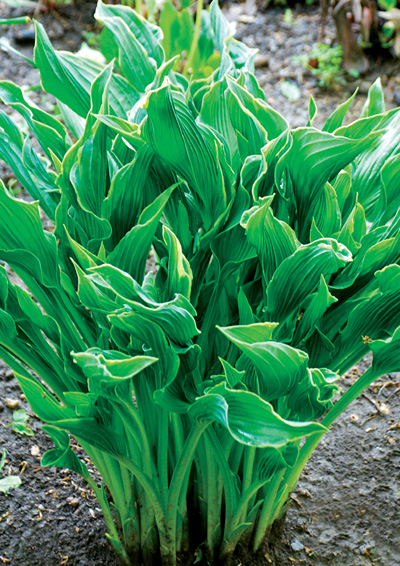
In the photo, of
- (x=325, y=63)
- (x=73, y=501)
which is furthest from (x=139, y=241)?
(x=325, y=63)

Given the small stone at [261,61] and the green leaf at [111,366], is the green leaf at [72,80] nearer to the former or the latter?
the green leaf at [111,366]

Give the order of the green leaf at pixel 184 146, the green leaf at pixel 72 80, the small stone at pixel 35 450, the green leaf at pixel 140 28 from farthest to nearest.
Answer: the small stone at pixel 35 450 → the green leaf at pixel 140 28 → the green leaf at pixel 72 80 → the green leaf at pixel 184 146

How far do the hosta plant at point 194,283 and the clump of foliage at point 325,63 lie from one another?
2028 millimetres

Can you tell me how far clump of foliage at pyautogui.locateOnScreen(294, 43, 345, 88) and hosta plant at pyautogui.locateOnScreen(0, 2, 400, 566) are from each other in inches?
79.9

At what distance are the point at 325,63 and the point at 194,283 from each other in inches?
97.8

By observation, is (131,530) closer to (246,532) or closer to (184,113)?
(246,532)

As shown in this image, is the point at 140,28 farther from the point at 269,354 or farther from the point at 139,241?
the point at 269,354

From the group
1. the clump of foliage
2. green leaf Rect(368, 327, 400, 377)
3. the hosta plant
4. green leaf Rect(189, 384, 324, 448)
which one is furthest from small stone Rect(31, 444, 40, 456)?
the clump of foliage

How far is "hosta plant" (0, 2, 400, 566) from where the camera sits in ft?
2.87

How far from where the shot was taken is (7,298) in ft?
3.45

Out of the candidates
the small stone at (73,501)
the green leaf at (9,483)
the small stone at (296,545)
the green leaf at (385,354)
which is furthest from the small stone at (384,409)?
the green leaf at (9,483)

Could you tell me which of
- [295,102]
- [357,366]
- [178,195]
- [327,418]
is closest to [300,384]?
[327,418]

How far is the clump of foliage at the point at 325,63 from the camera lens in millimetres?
3122

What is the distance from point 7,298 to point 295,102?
233cm
